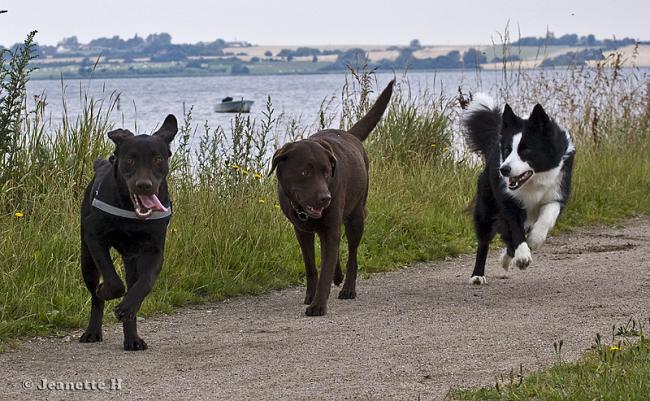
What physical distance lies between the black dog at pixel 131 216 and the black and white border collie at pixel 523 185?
112 inches

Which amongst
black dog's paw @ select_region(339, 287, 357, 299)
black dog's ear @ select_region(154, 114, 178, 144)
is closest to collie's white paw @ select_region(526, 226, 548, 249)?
black dog's paw @ select_region(339, 287, 357, 299)

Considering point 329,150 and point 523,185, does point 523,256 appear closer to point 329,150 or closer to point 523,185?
point 523,185

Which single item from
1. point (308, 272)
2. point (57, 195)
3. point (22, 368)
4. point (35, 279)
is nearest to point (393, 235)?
point (308, 272)

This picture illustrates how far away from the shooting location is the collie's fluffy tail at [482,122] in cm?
838

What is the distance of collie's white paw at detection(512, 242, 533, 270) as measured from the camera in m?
7.30

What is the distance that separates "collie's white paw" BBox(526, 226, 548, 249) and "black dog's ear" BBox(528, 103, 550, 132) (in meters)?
0.72

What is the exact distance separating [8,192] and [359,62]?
16.7 ft

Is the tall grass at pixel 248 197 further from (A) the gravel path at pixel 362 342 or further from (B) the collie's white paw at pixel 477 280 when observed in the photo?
(B) the collie's white paw at pixel 477 280

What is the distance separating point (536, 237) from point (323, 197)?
189 cm

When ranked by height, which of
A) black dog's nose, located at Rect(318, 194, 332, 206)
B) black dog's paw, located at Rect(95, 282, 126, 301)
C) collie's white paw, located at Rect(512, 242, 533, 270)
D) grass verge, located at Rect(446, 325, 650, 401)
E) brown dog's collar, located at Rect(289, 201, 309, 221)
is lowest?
collie's white paw, located at Rect(512, 242, 533, 270)

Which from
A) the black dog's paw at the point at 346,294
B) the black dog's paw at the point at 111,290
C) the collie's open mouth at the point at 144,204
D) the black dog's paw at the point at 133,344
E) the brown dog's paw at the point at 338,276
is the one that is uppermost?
the collie's open mouth at the point at 144,204

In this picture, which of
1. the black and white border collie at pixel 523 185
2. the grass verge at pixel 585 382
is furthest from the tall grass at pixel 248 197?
the grass verge at pixel 585 382

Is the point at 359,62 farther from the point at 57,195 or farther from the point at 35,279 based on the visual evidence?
the point at 35,279

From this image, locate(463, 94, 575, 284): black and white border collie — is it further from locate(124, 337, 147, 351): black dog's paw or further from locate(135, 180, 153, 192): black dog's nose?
locate(135, 180, 153, 192): black dog's nose
